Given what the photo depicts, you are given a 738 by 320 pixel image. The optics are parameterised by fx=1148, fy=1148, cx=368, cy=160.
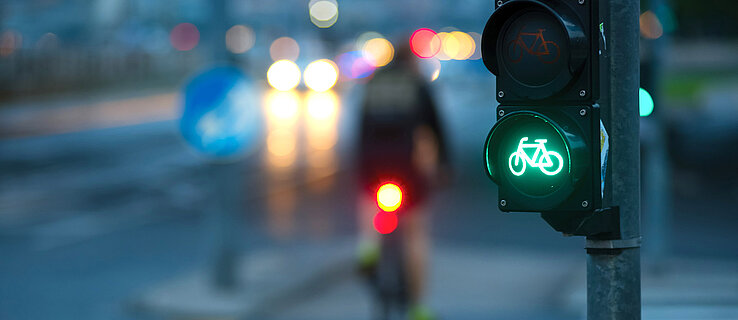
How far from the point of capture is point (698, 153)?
54.0 ft

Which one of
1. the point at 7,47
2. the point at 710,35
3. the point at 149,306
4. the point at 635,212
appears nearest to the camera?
the point at 635,212

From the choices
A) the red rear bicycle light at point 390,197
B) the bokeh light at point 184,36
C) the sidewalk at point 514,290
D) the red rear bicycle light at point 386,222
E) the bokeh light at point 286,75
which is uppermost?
the bokeh light at point 184,36

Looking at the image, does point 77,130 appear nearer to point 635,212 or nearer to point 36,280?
point 36,280

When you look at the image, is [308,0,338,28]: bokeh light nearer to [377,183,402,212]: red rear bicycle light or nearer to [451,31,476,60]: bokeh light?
[451,31,476,60]: bokeh light

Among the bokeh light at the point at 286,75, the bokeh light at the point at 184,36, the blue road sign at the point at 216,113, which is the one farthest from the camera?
the bokeh light at the point at 184,36

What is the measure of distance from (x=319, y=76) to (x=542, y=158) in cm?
4413

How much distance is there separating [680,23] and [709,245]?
35.9 feet

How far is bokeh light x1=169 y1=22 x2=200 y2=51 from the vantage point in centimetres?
7506

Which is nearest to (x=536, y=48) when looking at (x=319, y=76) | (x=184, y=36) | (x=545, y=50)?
(x=545, y=50)

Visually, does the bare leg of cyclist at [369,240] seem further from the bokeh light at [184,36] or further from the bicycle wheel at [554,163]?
the bokeh light at [184,36]

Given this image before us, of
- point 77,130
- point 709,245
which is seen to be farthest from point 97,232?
point 77,130

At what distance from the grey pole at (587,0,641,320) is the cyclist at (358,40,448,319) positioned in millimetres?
3475

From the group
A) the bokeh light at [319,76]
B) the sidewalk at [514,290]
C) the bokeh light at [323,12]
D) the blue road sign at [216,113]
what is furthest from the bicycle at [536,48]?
the bokeh light at [323,12]

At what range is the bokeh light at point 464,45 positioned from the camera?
86312 mm
